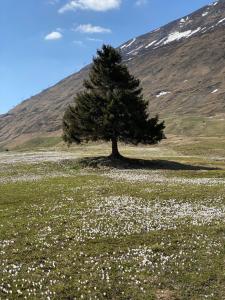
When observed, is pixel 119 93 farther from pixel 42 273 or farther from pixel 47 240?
pixel 42 273

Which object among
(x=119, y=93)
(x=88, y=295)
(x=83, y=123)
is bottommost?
(x=88, y=295)

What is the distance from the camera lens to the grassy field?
18344 millimetres

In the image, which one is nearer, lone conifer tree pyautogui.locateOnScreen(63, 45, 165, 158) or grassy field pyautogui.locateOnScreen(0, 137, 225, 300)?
grassy field pyautogui.locateOnScreen(0, 137, 225, 300)

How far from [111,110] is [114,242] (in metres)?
50.2

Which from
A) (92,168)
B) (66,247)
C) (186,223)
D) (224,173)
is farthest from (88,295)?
(92,168)

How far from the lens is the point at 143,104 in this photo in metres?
76.2

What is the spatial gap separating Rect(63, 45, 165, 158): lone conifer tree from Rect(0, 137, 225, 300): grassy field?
103 ft

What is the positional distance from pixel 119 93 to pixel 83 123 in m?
7.91

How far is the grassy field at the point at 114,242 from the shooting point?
60.2ft

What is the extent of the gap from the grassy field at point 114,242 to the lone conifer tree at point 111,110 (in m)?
31.3

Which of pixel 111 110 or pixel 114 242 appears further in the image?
pixel 111 110

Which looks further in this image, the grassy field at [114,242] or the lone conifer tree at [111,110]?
the lone conifer tree at [111,110]

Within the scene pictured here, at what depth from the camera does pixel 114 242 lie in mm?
23953

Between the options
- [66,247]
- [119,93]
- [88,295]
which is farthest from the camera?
[119,93]
